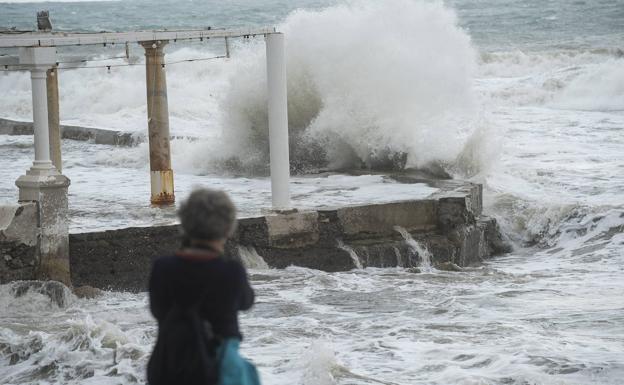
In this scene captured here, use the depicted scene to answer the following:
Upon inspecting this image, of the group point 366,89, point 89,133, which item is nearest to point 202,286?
point 366,89

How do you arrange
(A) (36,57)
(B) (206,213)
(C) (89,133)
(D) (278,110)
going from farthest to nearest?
(C) (89,133) → (D) (278,110) → (A) (36,57) → (B) (206,213)

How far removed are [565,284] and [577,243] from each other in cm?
234

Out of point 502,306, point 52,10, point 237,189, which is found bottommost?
point 502,306

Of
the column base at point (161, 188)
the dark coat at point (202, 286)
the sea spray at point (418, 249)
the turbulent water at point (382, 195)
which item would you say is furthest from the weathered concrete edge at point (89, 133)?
the dark coat at point (202, 286)

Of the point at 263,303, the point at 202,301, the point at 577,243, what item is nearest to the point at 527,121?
the point at 577,243

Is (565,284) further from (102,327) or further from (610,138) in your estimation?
(610,138)

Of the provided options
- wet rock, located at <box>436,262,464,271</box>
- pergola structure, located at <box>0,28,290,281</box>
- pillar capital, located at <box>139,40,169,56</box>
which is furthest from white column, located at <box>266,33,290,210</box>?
wet rock, located at <box>436,262,464,271</box>

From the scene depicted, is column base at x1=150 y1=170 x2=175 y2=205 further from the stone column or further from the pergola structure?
the stone column

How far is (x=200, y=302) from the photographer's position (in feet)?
13.5

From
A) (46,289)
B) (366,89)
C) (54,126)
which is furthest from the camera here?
(366,89)

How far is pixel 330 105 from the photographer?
1675cm

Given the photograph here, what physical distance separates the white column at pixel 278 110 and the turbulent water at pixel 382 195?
523 mm

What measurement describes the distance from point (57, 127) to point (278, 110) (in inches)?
137

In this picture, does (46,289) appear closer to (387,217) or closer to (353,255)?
(353,255)
